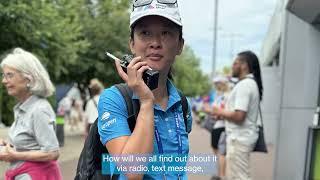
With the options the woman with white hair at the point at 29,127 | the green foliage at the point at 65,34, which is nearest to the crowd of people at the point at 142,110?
the woman with white hair at the point at 29,127

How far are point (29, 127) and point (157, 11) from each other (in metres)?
1.86

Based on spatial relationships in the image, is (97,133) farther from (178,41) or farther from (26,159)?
(26,159)

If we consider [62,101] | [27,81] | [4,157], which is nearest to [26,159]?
[4,157]

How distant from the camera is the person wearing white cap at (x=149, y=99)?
2035 mm

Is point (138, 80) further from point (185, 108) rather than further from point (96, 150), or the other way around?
point (185, 108)

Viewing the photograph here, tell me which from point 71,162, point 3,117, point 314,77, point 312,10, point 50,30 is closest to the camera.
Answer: point 312,10

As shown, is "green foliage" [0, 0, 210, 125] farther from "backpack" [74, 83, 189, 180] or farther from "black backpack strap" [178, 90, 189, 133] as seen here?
"backpack" [74, 83, 189, 180]

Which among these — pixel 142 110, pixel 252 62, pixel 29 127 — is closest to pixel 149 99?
pixel 142 110

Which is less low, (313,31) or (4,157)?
(313,31)

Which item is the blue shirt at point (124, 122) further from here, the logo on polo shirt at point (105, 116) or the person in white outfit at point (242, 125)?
the person in white outfit at point (242, 125)

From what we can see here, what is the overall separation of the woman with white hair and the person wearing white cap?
156 centimetres

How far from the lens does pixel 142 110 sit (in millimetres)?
2051

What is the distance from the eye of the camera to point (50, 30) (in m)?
13.1

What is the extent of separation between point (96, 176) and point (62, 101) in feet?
93.5
